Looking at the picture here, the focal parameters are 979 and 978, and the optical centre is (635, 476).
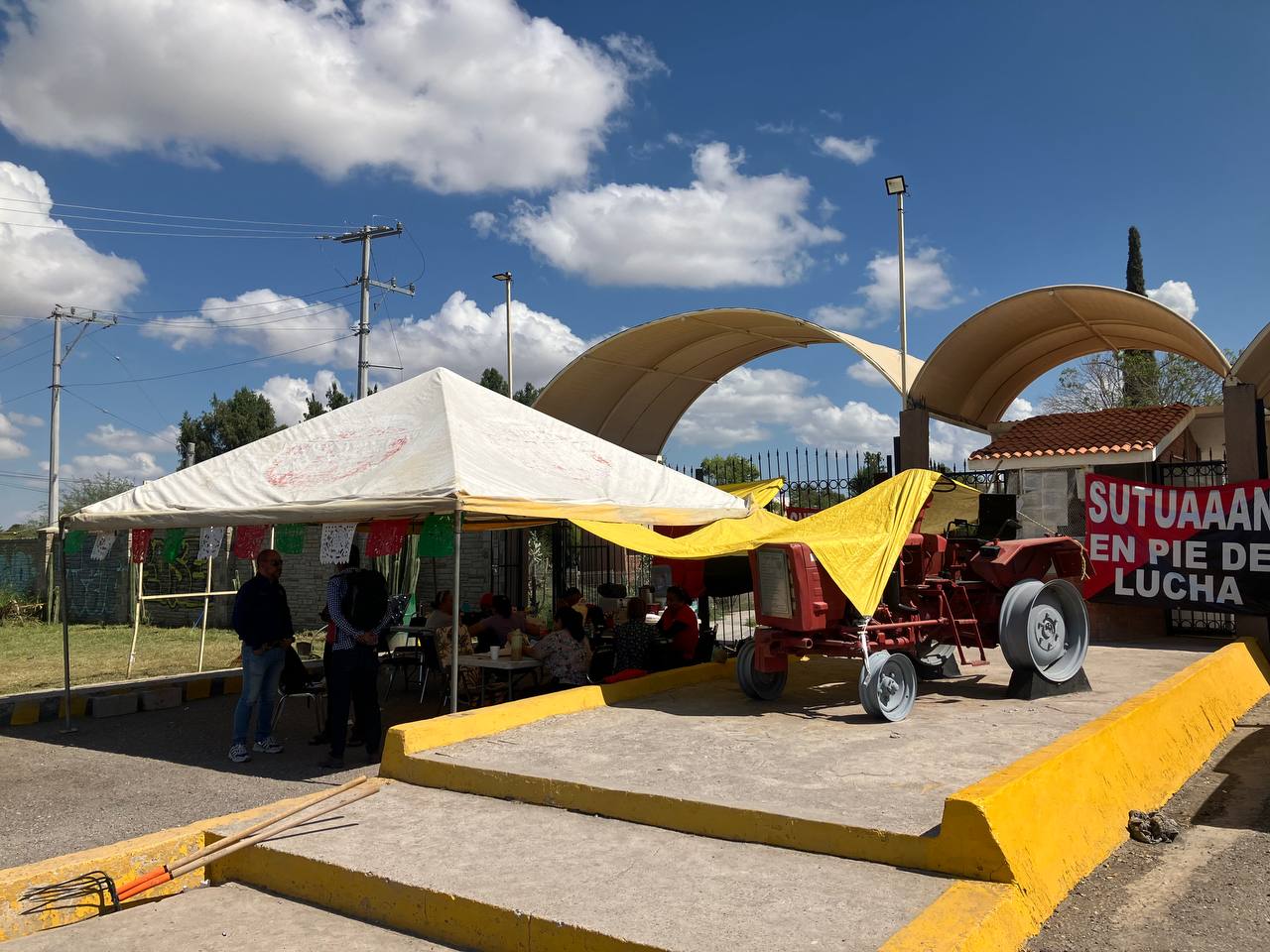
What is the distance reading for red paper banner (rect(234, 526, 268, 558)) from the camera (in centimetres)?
945

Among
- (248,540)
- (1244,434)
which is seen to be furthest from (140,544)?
(1244,434)

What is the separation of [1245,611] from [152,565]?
74.0 ft

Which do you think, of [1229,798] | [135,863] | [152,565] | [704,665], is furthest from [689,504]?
[152,565]

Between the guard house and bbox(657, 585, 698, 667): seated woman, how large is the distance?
219 inches

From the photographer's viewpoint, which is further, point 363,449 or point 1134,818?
point 363,449

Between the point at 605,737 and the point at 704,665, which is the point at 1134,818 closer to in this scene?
the point at 605,737

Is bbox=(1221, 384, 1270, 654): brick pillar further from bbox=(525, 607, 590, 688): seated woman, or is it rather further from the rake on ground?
the rake on ground

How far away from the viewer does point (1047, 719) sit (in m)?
7.70

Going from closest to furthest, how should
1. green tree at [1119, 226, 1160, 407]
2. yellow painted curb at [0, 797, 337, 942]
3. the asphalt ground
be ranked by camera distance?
yellow painted curb at [0, 797, 337, 942]
the asphalt ground
green tree at [1119, 226, 1160, 407]

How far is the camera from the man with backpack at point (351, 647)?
788cm

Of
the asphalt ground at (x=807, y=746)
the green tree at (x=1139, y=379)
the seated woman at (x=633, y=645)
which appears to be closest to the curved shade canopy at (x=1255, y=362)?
the asphalt ground at (x=807, y=746)

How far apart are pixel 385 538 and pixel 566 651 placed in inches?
87.1

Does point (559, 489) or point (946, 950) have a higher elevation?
point (559, 489)

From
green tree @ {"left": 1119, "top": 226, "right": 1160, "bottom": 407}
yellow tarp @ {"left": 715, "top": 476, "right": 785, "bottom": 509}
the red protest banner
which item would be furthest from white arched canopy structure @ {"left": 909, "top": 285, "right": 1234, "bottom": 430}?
green tree @ {"left": 1119, "top": 226, "right": 1160, "bottom": 407}
